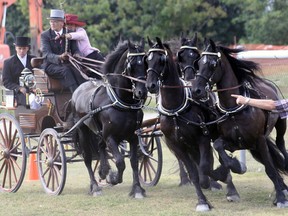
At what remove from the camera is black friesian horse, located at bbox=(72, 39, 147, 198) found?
9.59m

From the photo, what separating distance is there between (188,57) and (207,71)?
0.52 metres

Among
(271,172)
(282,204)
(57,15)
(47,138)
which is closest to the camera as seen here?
(282,204)

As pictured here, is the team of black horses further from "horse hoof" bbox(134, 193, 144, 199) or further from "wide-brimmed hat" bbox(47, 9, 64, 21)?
"wide-brimmed hat" bbox(47, 9, 64, 21)

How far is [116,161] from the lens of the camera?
975 cm

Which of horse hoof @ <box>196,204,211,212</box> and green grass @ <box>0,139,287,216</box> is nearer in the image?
horse hoof @ <box>196,204,211,212</box>

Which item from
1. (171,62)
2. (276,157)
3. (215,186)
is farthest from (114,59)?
(276,157)

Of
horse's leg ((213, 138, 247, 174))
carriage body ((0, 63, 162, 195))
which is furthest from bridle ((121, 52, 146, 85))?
horse's leg ((213, 138, 247, 174))

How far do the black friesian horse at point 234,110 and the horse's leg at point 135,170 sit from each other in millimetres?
1567

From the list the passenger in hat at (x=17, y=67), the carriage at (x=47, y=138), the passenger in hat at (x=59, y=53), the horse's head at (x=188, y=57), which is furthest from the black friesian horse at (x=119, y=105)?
the passenger in hat at (x=17, y=67)

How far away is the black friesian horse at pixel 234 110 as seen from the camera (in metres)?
8.59

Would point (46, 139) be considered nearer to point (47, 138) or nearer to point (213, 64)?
point (47, 138)

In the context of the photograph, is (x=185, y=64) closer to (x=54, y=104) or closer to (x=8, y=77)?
(x=54, y=104)

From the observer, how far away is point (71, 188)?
37.3ft

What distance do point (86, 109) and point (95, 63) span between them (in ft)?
3.82
